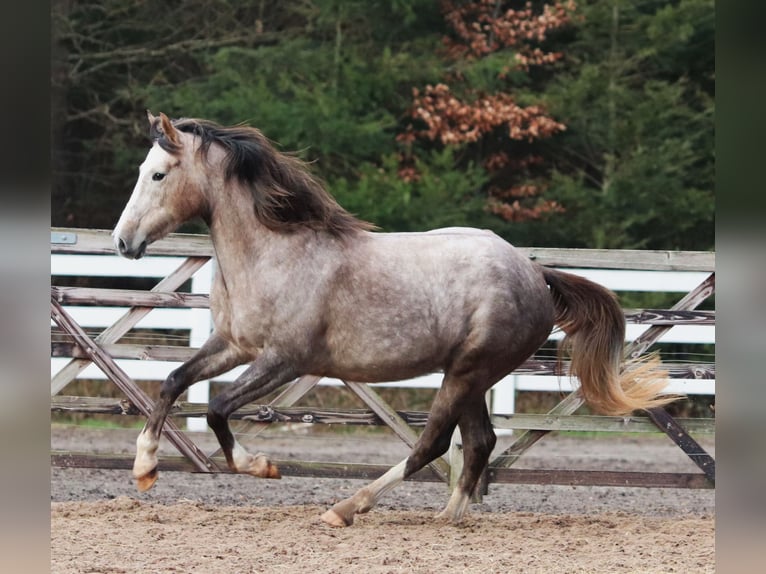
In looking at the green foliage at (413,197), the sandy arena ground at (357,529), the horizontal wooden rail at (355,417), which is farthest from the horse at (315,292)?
the green foliage at (413,197)

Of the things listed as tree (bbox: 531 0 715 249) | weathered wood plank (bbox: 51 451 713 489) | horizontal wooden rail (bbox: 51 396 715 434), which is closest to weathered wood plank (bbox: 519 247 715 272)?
horizontal wooden rail (bbox: 51 396 715 434)

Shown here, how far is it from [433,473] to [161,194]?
7.97 feet

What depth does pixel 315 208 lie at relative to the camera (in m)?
4.70

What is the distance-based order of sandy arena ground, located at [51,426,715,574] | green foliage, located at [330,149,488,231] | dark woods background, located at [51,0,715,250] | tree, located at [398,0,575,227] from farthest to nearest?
tree, located at [398,0,575,227] < dark woods background, located at [51,0,715,250] < green foliage, located at [330,149,488,231] < sandy arena ground, located at [51,426,715,574]

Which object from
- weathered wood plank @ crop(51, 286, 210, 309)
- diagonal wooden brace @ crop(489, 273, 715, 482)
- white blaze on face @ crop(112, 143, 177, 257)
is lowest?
diagonal wooden brace @ crop(489, 273, 715, 482)

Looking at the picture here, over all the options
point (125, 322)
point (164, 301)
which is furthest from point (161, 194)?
point (125, 322)

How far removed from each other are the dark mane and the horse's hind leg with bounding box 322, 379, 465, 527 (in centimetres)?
94

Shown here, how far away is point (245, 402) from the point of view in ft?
14.3

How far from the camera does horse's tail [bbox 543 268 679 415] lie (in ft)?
16.5

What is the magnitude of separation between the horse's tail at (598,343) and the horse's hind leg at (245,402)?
1564 millimetres

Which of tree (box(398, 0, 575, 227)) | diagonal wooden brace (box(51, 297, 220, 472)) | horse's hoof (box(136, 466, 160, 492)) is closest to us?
horse's hoof (box(136, 466, 160, 492))

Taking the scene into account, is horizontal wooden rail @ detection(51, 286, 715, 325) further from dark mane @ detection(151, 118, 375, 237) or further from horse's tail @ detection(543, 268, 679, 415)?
dark mane @ detection(151, 118, 375, 237)

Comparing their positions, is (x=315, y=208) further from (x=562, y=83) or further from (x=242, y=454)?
(x=562, y=83)
